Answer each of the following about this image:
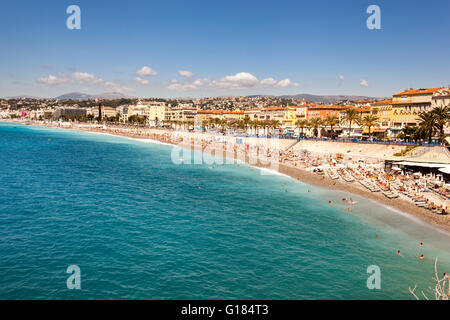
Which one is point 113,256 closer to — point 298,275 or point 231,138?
point 298,275

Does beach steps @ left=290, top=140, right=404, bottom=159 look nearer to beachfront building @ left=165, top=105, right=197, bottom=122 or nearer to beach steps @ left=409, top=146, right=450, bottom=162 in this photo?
beach steps @ left=409, top=146, right=450, bottom=162

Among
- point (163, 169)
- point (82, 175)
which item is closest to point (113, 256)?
point (82, 175)

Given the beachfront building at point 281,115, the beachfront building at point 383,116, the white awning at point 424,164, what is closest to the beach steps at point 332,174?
the white awning at point 424,164

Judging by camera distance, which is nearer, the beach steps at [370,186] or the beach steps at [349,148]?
the beach steps at [370,186]

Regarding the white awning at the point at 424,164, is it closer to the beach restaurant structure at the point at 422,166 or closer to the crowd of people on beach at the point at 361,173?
the beach restaurant structure at the point at 422,166

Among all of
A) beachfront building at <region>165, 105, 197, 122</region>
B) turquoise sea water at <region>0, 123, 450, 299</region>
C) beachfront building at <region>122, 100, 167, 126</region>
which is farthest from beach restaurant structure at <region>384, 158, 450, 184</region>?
beachfront building at <region>122, 100, 167, 126</region>

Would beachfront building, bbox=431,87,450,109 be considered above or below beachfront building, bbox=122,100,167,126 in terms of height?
below

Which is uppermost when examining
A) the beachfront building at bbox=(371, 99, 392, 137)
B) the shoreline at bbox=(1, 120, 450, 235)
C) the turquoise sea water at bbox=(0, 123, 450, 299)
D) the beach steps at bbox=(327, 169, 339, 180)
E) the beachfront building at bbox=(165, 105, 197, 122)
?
the beachfront building at bbox=(165, 105, 197, 122)
